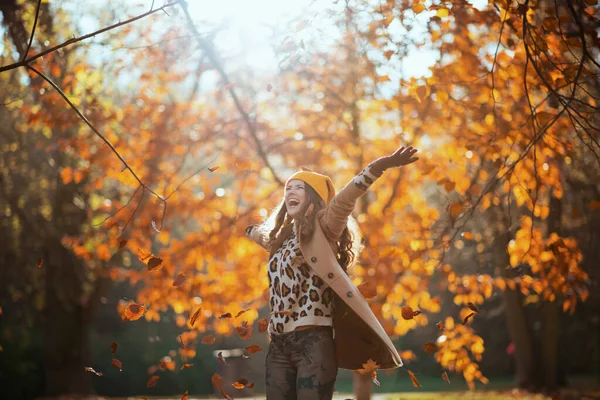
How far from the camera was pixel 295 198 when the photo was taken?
3809 mm

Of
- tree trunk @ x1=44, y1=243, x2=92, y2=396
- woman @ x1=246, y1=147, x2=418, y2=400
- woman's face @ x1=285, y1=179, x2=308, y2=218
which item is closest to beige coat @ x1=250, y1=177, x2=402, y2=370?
woman @ x1=246, y1=147, x2=418, y2=400

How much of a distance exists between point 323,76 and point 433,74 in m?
4.63

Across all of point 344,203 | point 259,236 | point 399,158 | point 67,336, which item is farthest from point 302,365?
point 67,336

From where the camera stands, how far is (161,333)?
1912 centimetres

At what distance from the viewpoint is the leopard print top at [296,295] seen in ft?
11.6

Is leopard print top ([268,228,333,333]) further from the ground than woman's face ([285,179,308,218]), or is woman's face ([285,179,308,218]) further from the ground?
woman's face ([285,179,308,218])

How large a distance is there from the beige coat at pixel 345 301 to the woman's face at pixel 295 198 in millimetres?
114

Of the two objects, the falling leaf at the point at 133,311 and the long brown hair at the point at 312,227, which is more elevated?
the long brown hair at the point at 312,227

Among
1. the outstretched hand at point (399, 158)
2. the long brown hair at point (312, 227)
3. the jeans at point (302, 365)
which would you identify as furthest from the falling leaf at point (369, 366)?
the outstretched hand at point (399, 158)

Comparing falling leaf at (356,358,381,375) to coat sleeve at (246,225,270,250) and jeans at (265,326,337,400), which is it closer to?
jeans at (265,326,337,400)

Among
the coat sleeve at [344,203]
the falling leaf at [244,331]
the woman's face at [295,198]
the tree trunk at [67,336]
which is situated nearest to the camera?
the coat sleeve at [344,203]

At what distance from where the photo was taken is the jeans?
338 cm

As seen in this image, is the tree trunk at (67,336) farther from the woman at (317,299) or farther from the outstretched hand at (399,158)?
the outstretched hand at (399,158)

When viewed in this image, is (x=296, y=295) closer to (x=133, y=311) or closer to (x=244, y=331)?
(x=244, y=331)
